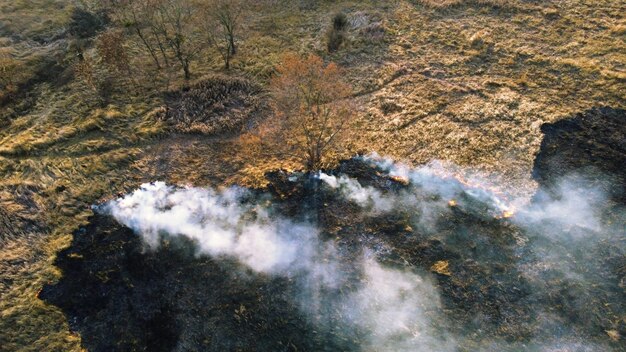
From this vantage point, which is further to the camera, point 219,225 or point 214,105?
point 214,105

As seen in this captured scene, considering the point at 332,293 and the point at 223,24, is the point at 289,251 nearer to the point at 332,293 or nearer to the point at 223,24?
the point at 332,293

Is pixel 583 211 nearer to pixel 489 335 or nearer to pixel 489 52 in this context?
pixel 489 335

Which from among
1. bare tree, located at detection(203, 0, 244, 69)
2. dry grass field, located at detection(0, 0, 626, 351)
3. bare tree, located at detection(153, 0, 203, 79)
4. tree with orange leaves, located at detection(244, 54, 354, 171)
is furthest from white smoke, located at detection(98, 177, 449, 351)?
bare tree, located at detection(203, 0, 244, 69)

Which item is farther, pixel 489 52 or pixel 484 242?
pixel 489 52

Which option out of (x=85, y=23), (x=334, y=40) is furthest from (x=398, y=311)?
(x=85, y=23)

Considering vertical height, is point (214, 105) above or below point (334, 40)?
below

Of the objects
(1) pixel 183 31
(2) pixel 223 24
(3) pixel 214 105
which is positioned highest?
(2) pixel 223 24

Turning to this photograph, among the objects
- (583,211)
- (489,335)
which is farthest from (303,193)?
(583,211)
